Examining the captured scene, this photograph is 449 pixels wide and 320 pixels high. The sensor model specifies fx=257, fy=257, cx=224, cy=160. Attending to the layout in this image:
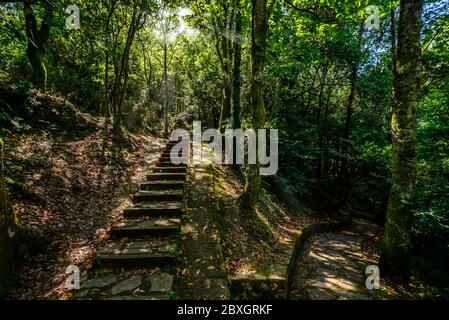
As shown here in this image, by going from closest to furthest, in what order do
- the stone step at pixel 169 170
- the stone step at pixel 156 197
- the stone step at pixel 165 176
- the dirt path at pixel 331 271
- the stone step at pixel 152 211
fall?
the dirt path at pixel 331 271 < the stone step at pixel 152 211 < the stone step at pixel 156 197 < the stone step at pixel 165 176 < the stone step at pixel 169 170

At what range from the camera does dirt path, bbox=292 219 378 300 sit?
5.40 metres

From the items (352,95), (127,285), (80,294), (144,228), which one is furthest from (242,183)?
(352,95)

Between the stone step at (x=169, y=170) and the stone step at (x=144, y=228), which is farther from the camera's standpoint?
the stone step at (x=169, y=170)

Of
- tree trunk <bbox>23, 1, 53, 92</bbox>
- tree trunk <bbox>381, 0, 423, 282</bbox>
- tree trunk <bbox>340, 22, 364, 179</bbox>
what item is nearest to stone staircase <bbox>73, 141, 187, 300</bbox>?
tree trunk <bbox>381, 0, 423, 282</bbox>

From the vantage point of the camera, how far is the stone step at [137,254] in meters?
4.34

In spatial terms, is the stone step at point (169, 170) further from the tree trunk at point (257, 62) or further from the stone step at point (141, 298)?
the stone step at point (141, 298)

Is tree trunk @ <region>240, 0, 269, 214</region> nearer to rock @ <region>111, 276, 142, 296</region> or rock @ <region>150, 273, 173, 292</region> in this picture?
rock @ <region>150, 273, 173, 292</region>

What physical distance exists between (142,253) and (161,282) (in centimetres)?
78

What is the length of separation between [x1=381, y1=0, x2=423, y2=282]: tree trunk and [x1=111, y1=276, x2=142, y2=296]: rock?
502 centimetres

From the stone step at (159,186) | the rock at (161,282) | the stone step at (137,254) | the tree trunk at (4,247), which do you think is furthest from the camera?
the stone step at (159,186)

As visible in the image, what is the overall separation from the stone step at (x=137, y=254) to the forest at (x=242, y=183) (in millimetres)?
24

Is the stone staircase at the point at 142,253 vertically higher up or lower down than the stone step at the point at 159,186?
lower down

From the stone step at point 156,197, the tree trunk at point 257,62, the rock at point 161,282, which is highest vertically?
the tree trunk at point 257,62

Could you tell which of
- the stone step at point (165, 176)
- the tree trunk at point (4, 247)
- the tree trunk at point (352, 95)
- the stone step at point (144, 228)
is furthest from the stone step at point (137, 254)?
the tree trunk at point (352, 95)
